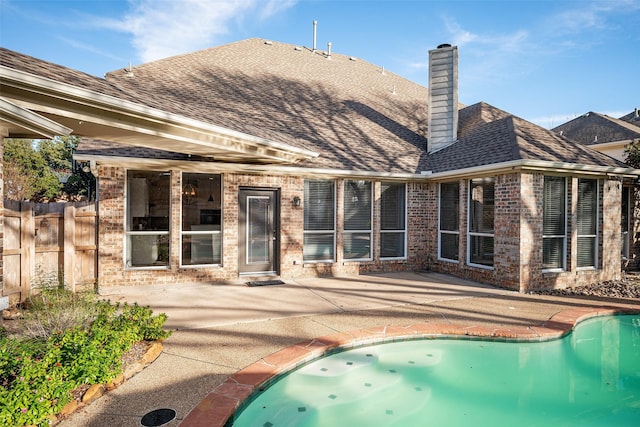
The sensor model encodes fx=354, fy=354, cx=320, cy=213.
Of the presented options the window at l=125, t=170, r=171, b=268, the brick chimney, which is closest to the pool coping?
the window at l=125, t=170, r=171, b=268

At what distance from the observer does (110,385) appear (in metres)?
3.46

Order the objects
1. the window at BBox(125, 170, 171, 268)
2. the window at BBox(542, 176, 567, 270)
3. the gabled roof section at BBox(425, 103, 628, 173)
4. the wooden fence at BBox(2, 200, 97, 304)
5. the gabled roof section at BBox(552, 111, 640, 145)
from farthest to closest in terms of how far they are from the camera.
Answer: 1. the gabled roof section at BBox(552, 111, 640, 145)
2. the window at BBox(542, 176, 567, 270)
3. the gabled roof section at BBox(425, 103, 628, 173)
4. the window at BBox(125, 170, 171, 268)
5. the wooden fence at BBox(2, 200, 97, 304)

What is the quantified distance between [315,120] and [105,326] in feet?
30.2

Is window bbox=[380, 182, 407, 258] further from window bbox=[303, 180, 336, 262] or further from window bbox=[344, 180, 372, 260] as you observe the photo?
window bbox=[303, 180, 336, 262]

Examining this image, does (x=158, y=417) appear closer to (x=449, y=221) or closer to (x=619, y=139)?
(x=449, y=221)

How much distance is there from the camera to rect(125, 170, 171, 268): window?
26.1 ft

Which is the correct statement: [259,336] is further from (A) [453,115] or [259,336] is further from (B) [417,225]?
(A) [453,115]

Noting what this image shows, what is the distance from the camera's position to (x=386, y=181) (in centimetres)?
1012

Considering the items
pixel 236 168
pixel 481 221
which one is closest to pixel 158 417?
pixel 236 168

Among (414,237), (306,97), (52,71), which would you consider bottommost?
(414,237)

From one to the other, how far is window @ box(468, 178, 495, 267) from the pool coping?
2417 mm

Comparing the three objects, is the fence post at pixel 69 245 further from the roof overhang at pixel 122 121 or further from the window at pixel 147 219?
the roof overhang at pixel 122 121

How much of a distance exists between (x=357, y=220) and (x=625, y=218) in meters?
8.44

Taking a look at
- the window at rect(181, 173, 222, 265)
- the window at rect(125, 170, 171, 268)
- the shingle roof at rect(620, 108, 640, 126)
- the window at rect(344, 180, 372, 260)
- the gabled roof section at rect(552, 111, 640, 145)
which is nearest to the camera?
the window at rect(125, 170, 171, 268)
